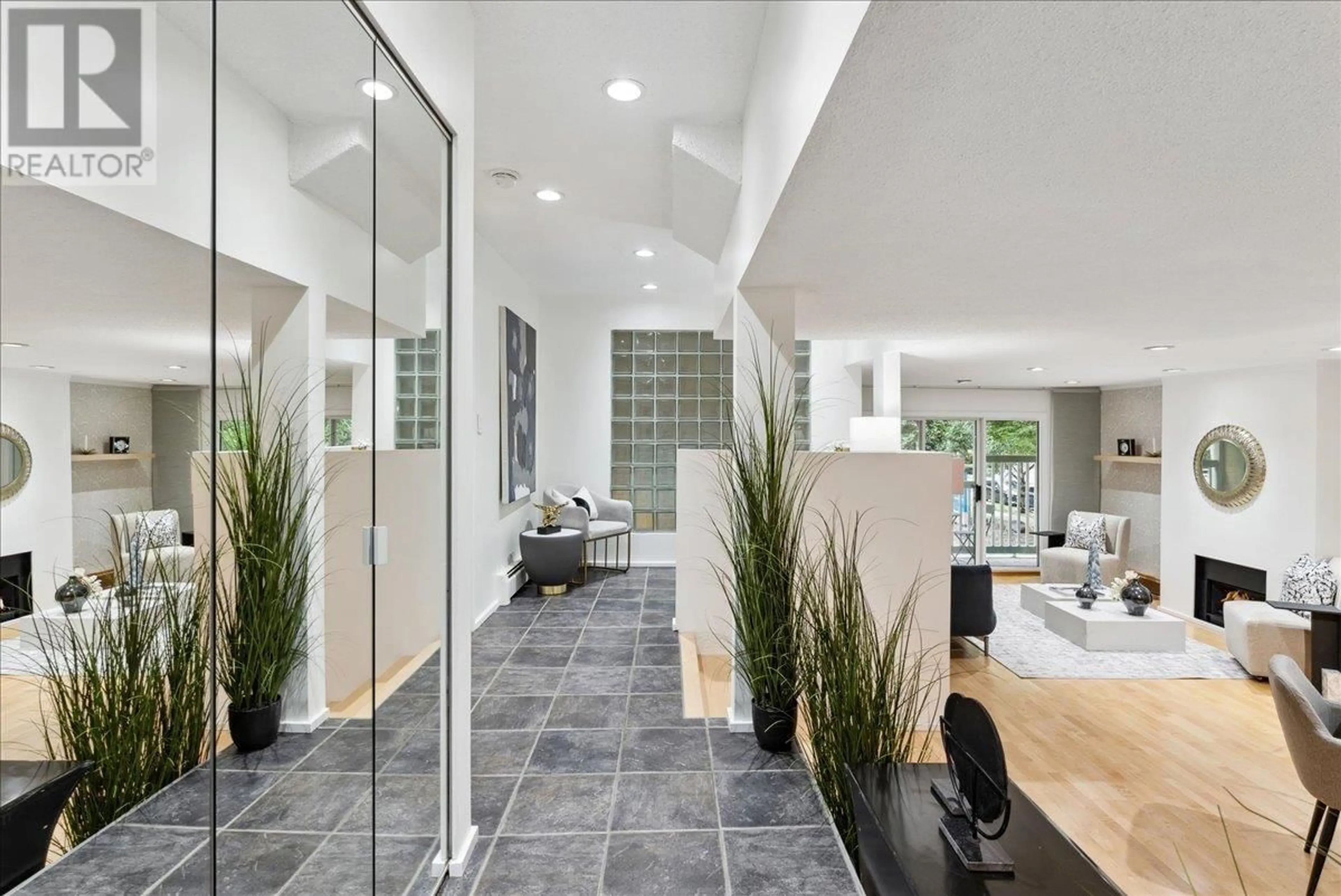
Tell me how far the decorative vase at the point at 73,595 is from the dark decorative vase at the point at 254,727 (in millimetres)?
387

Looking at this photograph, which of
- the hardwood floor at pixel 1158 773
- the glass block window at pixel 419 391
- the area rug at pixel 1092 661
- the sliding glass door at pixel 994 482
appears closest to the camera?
the glass block window at pixel 419 391

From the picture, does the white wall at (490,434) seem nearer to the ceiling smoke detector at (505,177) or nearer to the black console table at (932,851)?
the ceiling smoke detector at (505,177)

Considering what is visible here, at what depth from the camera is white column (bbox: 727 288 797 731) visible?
2.85 metres

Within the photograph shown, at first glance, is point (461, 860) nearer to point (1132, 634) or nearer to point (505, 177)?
point (505, 177)

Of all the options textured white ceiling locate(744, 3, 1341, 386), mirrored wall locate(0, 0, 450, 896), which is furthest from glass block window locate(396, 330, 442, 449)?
textured white ceiling locate(744, 3, 1341, 386)

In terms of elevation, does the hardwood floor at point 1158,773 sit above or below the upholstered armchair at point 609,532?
below

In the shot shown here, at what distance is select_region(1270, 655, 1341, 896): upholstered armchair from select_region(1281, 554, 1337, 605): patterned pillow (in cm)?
255

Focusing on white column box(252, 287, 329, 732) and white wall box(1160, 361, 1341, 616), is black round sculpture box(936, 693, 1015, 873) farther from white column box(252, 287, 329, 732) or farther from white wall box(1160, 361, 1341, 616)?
white wall box(1160, 361, 1341, 616)

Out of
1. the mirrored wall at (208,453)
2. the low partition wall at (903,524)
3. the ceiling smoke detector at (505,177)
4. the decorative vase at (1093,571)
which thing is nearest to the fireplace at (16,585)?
the mirrored wall at (208,453)

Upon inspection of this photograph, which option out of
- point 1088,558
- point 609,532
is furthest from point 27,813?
point 1088,558

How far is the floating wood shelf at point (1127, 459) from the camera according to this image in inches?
282

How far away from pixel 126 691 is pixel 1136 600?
251 inches

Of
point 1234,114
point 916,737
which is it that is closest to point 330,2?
point 1234,114

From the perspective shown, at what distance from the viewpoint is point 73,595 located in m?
0.64
